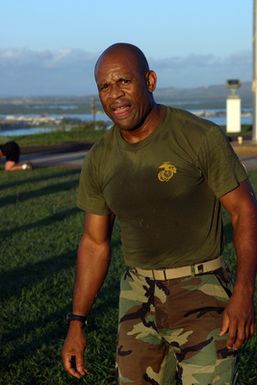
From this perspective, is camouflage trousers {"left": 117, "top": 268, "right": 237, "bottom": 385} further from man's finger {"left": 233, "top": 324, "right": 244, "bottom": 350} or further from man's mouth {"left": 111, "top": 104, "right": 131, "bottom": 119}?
man's mouth {"left": 111, "top": 104, "right": 131, "bottom": 119}

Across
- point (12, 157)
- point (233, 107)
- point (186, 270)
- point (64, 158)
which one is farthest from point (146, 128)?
point (233, 107)

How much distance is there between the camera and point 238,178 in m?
3.49

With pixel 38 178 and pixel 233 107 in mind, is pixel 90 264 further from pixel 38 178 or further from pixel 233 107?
pixel 233 107

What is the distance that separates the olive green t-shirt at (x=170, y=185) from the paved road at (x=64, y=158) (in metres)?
16.8

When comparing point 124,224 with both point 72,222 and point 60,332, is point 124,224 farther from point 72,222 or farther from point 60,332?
point 72,222

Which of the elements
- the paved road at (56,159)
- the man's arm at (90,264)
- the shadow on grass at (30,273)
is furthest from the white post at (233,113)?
the man's arm at (90,264)

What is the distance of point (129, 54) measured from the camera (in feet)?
11.7

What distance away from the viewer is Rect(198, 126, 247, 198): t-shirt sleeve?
3.44m

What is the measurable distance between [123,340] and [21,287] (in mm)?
4631

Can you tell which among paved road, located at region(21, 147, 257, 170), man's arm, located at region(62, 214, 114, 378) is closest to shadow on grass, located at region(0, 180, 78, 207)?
paved road, located at region(21, 147, 257, 170)

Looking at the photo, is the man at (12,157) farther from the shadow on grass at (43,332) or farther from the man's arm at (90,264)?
the man's arm at (90,264)

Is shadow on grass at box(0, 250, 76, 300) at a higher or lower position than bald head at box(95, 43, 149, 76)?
lower

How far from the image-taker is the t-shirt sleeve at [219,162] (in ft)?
11.3

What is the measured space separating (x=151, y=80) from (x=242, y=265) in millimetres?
878
